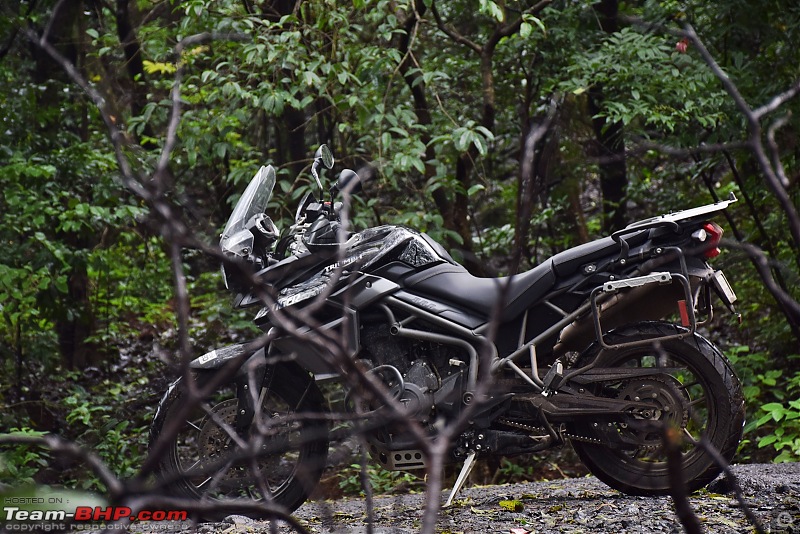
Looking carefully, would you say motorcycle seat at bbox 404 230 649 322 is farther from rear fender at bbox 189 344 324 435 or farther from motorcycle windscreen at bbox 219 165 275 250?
motorcycle windscreen at bbox 219 165 275 250

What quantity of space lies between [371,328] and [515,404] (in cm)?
82

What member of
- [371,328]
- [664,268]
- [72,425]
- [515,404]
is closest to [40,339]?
[72,425]

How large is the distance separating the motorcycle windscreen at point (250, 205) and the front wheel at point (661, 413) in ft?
6.31

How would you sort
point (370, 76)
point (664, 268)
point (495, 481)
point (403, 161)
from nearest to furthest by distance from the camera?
point (664, 268) → point (403, 161) → point (370, 76) → point (495, 481)

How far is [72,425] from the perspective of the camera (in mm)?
8578

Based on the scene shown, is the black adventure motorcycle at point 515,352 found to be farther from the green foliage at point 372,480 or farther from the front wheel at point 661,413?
the green foliage at point 372,480

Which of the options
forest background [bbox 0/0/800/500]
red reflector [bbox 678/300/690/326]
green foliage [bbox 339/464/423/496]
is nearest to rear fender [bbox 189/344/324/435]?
forest background [bbox 0/0/800/500]

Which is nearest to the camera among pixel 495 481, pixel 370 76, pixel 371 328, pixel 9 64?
pixel 371 328

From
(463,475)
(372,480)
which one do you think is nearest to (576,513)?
(463,475)

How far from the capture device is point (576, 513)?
4.35 meters

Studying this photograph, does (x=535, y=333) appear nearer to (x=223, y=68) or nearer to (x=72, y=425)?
(x=223, y=68)

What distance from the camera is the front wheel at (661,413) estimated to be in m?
4.34

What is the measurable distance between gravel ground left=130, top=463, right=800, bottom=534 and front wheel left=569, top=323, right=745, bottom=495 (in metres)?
0.13

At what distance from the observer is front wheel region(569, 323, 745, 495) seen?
14.2 ft
